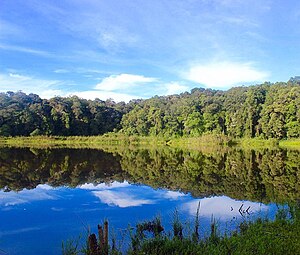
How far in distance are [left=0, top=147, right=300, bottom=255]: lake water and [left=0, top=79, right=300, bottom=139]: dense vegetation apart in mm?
37560

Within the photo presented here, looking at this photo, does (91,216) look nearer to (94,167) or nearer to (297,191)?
(297,191)

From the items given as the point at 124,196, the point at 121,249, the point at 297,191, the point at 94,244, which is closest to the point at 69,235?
the point at 121,249

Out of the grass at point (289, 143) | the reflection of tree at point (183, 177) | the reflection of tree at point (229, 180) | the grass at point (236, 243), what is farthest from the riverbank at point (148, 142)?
the grass at point (236, 243)

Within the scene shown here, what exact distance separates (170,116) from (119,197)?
57.9 metres

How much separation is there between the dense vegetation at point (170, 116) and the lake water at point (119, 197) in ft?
123

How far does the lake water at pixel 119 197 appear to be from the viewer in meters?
9.46

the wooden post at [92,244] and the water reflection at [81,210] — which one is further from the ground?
the wooden post at [92,244]

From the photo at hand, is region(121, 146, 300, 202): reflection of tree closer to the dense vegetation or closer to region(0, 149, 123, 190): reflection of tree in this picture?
region(0, 149, 123, 190): reflection of tree

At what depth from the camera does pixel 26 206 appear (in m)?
12.2

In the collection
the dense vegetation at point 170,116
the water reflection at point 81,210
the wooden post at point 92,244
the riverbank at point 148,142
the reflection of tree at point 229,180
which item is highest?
the dense vegetation at point 170,116

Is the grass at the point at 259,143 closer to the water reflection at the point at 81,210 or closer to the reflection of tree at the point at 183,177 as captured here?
the reflection of tree at the point at 183,177

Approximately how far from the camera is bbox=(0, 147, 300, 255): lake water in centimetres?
946

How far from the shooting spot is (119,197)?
14141mm

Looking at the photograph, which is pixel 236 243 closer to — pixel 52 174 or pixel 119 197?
pixel 119 197
